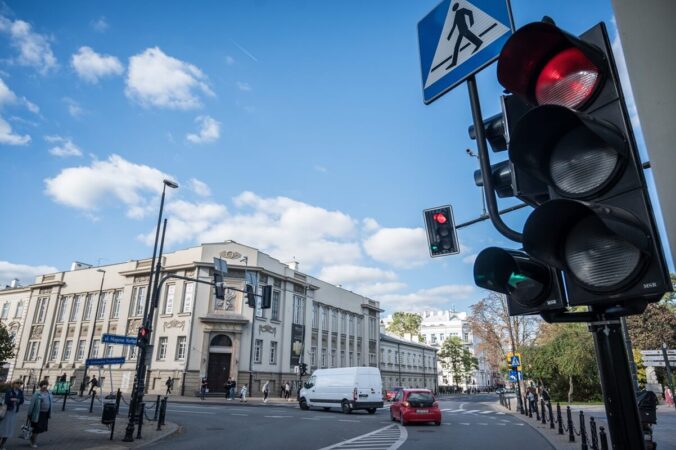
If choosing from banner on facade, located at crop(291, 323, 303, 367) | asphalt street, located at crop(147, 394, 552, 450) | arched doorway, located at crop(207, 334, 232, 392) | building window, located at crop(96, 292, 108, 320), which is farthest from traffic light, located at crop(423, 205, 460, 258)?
building window, located at crop(96, 292, 108, 320)

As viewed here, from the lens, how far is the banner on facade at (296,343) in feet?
142

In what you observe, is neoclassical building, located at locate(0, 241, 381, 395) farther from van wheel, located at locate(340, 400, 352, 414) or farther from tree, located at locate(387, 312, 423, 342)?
tree, located at locate(387, 312, 423, 342)

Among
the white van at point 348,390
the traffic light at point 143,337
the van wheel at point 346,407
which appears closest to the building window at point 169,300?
the white van at point 348,390

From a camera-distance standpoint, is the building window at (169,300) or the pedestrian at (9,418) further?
the building window at (169,300)

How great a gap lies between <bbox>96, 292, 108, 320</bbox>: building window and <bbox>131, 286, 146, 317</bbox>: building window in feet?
16.1

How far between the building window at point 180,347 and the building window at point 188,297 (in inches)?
97.7

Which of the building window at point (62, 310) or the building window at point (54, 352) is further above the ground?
the building window at point (62, 310)

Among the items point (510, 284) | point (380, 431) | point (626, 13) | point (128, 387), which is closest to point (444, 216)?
point (510, 284)

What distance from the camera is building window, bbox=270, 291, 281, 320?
137 ft

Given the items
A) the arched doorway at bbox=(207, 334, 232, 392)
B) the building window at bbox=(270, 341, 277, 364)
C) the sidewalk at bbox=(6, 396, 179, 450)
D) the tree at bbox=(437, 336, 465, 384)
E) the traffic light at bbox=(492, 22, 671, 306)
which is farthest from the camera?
the tree at bbox=(437, 336, 465, 384)

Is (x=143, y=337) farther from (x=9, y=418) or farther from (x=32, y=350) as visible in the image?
(x=32, y=350)

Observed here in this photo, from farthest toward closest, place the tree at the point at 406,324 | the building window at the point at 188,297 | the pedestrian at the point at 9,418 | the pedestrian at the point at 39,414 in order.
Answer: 1. the tree at the point at 406,324
2. the building window at the point at 188,297
3. the pedestrian at the point at 39,414
4. the pedestrian at the point at 9,418

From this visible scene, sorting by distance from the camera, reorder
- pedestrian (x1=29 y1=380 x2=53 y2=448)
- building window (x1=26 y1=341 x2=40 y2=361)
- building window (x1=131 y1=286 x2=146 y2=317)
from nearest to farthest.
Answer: pedestrian (x1=29 y1=380 x2=53 y2=448), building window (x1=131 y1=286 x2=146 y2=317), building window (x1=26 y1=341 x2=40 y2=361)

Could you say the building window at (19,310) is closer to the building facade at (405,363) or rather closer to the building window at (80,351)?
the building window at (80,351)
